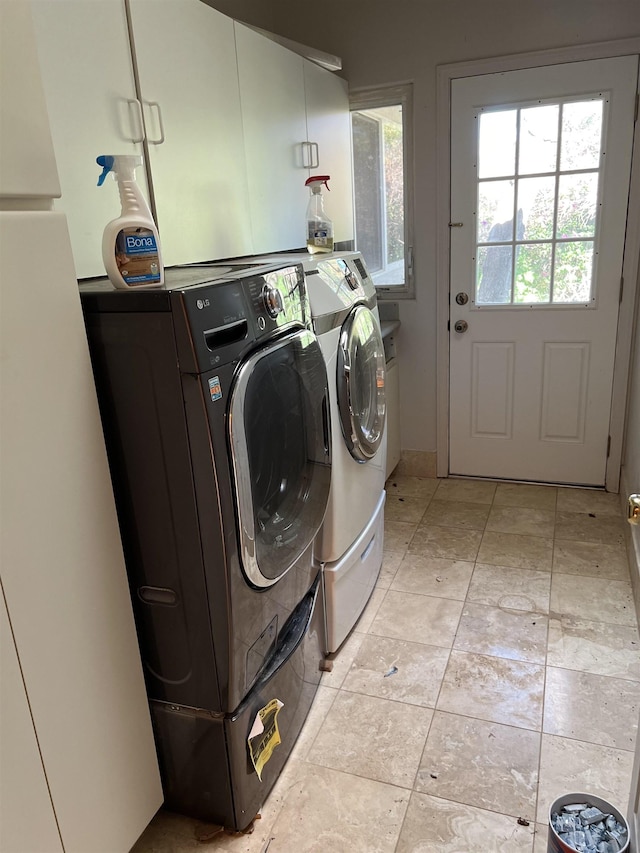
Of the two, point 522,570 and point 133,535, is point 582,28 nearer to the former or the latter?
point 522,570

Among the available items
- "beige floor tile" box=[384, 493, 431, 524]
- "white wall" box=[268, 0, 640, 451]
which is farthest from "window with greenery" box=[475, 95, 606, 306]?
"beige floor tile" box=[384, 493, 431, 524]

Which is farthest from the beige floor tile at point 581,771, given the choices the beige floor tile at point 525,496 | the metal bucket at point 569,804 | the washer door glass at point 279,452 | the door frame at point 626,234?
the door frame at point 626,234

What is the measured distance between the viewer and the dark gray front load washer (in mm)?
1158

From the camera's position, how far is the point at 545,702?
179 centimetres

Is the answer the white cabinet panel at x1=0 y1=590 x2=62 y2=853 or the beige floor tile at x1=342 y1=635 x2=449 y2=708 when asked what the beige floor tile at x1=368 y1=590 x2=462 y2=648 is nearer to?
the beige floor tile at x1=342 y1=635 x2=449 y2=708

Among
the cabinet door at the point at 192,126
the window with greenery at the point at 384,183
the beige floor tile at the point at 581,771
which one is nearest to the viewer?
the beige floor tile at the point at 581,771

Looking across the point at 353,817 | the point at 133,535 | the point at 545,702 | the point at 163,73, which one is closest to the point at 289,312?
the point at 133,535

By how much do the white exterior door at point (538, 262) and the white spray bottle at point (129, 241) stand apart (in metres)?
2.11

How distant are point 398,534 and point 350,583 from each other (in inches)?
32.1

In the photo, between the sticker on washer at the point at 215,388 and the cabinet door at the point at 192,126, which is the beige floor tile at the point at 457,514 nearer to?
the cabinet door at the point at 192,126

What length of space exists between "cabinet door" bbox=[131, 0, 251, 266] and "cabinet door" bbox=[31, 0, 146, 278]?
8 cm

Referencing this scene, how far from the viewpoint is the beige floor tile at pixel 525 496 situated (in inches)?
119

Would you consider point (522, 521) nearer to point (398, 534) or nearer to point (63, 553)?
point (398, 534)

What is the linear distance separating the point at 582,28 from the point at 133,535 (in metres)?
2.74
